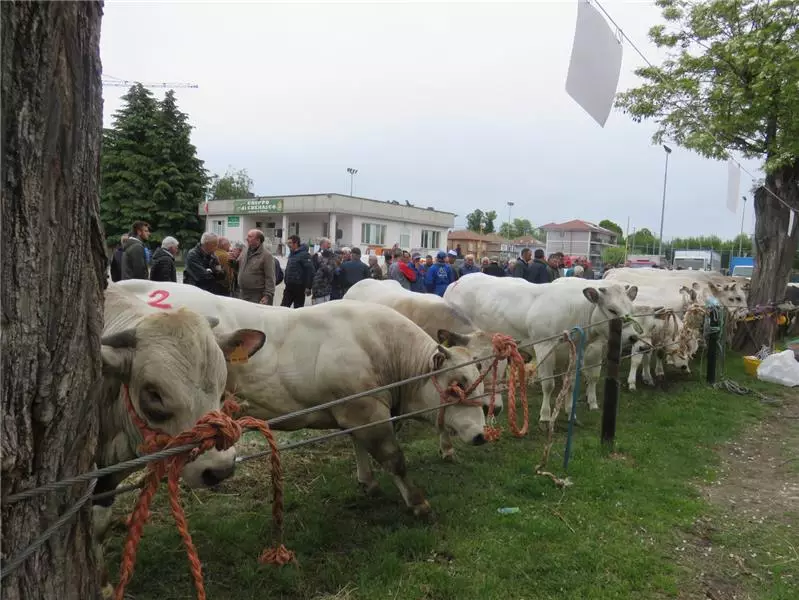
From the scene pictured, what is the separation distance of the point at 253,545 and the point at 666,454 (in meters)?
4.62

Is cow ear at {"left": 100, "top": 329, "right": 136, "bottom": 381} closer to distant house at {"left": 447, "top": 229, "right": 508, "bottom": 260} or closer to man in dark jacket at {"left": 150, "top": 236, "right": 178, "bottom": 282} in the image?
man in dark jacket at {"left": 150, "top": 236, "right": 178, "bottom": 282}

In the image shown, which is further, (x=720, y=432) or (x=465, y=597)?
(x=720, y=432)

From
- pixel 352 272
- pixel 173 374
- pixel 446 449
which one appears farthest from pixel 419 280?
pixel 173 374

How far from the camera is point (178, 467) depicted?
2.10 metres

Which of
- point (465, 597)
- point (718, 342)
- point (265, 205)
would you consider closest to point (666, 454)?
point (465, 597)

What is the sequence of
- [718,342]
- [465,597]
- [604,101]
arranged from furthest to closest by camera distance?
1. [718,342]
2. [604,101]
3. [465,597]

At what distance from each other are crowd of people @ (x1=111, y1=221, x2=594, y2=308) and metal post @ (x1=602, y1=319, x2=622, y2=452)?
5092 millimetres

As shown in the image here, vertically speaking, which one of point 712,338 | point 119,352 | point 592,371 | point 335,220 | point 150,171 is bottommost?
point 592,371

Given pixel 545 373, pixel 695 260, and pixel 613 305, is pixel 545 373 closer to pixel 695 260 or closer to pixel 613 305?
pixel 613 305

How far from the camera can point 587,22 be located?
18.0 ft

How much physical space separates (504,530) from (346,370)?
170cm

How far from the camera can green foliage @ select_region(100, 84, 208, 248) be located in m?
36.6

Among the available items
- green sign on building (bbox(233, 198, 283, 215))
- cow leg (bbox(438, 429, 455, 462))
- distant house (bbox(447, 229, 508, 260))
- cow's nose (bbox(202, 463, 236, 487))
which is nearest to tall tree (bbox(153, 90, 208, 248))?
green sign on building (bbox(233, 198, 283, 215))

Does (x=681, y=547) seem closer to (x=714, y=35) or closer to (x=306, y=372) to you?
(x=306, y=372)
